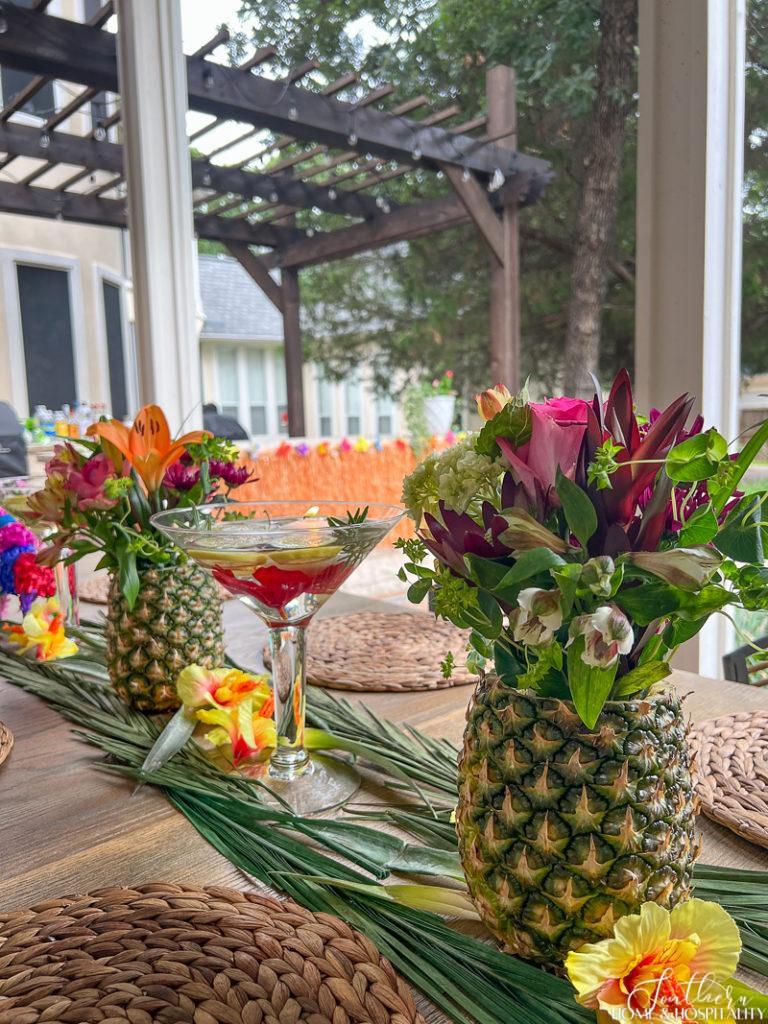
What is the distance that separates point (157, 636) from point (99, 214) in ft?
8.46

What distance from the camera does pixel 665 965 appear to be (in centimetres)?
39

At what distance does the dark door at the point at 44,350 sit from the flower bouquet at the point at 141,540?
143 inches

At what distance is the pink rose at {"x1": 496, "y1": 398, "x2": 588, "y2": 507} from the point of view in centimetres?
40

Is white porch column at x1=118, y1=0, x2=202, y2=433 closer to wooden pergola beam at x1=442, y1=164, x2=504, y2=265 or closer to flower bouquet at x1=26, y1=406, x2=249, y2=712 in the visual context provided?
wooden pergola beam at x1=442, y1=164, x2=504, y2=265

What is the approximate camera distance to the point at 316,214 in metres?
2.46

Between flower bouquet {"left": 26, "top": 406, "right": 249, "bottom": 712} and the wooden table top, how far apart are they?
109mm

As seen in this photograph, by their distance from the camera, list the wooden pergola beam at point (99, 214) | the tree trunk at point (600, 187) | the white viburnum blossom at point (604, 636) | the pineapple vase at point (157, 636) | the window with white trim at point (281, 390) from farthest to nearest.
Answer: the window with white trim at point (281, 390) → the wooden pergola beam at point (99, 214) → the tree trunk at point (600, 187) → the pineapple vase at point (157, 636) → the white viburnum blossom at point (604, 636)

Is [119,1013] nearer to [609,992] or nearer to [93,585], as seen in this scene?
[609,992]

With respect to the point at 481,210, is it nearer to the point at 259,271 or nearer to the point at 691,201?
the point at 691,201

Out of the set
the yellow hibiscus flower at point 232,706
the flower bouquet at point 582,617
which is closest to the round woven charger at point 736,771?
the flower bouquet at point 582,617

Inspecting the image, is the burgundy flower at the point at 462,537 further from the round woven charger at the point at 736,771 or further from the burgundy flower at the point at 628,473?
the round woven charger at the point at 736,771

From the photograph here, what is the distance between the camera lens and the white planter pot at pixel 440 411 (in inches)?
84.3

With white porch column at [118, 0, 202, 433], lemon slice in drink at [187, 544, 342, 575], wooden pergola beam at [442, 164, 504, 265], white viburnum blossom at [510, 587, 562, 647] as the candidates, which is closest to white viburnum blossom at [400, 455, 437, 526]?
white viburnum blossom at [510, 587, 562, 647]

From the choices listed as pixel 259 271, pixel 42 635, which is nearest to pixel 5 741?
pixel 42 635
